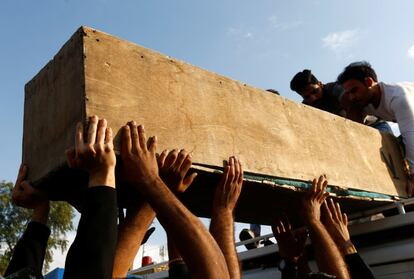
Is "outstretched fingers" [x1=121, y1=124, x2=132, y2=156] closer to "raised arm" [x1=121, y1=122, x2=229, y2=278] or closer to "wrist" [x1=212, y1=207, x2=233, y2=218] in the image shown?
"raised arm" [x1=121, y1=122, x2=229, y2=278]

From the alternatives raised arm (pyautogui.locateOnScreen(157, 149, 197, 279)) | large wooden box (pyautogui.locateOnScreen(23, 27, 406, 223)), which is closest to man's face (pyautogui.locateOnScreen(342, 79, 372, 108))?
large wooden box (pyautogui.locateOnScreen(23, 27, 406, 223))

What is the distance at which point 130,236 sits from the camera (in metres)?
2.16

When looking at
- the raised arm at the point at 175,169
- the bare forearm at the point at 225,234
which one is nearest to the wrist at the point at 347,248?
the bare forearm at the point at 225,234

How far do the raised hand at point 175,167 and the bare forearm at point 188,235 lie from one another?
0.16 metres

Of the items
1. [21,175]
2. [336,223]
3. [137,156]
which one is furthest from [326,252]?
[21,175]

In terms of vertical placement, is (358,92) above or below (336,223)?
above

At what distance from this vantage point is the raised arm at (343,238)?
2369mm

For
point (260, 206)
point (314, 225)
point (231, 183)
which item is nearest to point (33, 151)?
point (231, 183)

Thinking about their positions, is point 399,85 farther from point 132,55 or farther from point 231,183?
point 132,55

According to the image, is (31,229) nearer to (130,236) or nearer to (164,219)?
(130,236)

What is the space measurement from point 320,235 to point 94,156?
1.53 metres

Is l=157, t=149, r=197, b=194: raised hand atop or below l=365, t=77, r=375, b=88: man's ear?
below

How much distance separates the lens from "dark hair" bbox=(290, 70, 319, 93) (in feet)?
14.9

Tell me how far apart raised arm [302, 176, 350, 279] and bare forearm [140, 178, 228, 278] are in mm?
1074
